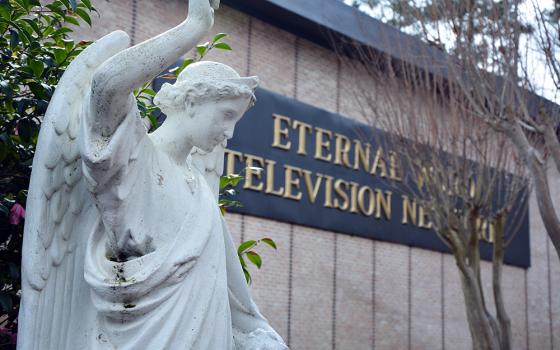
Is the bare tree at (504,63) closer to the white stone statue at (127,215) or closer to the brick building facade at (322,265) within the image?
the brick building facade at (322,265)

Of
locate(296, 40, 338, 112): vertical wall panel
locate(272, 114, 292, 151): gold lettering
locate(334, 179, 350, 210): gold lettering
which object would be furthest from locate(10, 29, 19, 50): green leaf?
locate(334, 179, 350, 210): gold lettering

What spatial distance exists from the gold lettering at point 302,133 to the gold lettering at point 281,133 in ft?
0.69

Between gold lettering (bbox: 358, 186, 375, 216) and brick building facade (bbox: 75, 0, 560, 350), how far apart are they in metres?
0.57

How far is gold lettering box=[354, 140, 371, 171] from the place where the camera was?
14.6 metres

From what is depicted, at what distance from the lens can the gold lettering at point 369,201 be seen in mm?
14445

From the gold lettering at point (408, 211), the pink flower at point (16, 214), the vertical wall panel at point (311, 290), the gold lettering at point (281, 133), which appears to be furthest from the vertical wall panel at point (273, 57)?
the pink flower at point (16, 214)

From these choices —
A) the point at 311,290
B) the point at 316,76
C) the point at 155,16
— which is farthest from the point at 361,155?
Result: the point at 155,16

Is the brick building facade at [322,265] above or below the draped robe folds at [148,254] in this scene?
above

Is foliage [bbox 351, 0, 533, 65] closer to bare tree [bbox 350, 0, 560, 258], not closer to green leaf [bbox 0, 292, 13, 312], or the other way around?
bare tree [bbox 350, 0, 560, 258]

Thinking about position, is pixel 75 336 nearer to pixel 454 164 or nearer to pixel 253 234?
pixel 253 234

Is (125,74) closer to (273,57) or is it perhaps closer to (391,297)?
(273,57)

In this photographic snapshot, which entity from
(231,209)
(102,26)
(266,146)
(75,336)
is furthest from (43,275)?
(266,146)

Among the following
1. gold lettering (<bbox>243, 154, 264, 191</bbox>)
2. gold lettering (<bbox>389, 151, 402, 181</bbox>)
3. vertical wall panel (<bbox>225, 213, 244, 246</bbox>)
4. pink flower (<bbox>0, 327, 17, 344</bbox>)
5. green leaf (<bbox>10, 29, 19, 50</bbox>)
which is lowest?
pink flower (<bbox>0, 327, 17, 344</bbox>)

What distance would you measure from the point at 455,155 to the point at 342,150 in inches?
92.6
